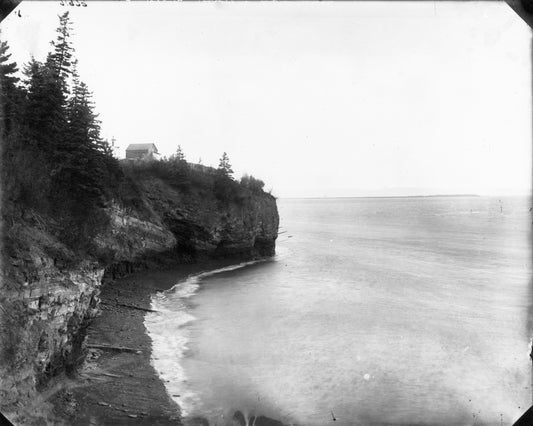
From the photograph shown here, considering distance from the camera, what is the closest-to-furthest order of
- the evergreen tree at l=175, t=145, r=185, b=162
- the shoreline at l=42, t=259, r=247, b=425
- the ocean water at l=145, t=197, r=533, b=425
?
1. the shoreline at l=42, t=259, r=247, b=425
2. the ocean water at l=145, t=197, r=533, b=425
3. the evergreen tree at l=175, t=145, r=185, b=162

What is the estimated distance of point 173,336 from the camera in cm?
1520

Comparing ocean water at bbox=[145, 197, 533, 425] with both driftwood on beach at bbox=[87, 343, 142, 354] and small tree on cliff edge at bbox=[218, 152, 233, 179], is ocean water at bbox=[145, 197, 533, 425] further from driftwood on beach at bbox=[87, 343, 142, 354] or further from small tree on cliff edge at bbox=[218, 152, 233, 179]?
small tree on cliff edge at bbox=[218, 152, 233, 179]

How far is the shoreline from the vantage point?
338 inches

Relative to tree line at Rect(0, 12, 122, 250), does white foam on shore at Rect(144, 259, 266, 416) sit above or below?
below

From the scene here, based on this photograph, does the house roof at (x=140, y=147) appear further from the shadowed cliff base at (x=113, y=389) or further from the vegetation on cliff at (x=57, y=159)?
the shadowed cliff base at (x=113, y=389)

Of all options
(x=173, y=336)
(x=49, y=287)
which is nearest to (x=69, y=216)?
(x=49, y=287)

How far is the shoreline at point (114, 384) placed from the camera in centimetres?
859

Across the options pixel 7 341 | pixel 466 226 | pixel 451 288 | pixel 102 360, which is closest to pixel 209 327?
A: pixel 102 360

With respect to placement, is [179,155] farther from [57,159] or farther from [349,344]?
[349,344]

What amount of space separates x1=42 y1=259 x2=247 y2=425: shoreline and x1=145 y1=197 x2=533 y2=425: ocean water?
55cm

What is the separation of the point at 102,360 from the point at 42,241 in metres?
4.98

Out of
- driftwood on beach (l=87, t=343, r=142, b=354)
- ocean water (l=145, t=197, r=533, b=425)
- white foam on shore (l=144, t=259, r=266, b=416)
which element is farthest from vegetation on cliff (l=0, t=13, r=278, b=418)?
ocean water (l=145, t=197, r=533, b=425)

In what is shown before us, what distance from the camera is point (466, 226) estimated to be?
66.7m

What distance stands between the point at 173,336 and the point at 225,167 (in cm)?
2130
